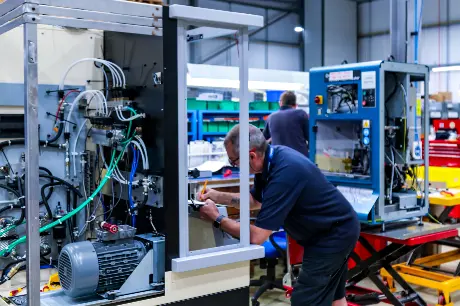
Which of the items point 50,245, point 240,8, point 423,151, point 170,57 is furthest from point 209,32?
point 240,8

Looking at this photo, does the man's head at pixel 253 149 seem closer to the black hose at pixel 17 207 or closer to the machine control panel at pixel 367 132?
the black hose at pixel 17 207

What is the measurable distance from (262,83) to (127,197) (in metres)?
5.88

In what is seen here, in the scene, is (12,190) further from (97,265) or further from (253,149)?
(253,149)

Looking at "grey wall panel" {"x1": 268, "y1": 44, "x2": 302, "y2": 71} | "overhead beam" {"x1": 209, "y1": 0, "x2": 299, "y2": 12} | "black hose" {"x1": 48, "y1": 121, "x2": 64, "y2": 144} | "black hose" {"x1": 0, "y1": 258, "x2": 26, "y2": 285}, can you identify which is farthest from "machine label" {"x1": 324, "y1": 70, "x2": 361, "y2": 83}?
"grey wall panel" {"x1": 268, "y1": 44, "x2": 302, "y2": 71}

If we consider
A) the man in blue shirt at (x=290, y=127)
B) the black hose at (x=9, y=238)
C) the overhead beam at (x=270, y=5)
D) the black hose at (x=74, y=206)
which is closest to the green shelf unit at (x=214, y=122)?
the man in blue shirt at (x=290, y=127)

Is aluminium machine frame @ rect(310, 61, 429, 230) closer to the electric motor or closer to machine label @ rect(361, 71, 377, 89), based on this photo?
machine label @ rect(361, 71, 377, 89)

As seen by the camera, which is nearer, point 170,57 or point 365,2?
point 170,57

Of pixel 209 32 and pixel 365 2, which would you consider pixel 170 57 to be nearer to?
pixel 209 32

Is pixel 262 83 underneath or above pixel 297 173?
above

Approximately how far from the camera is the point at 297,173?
8.39ft

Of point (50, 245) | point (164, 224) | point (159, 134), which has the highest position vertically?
point (159, 134)

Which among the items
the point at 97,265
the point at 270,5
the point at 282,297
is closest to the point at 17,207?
the point at 97,265

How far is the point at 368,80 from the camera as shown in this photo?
12.4 ft

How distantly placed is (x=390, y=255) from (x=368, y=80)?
1.22 m
